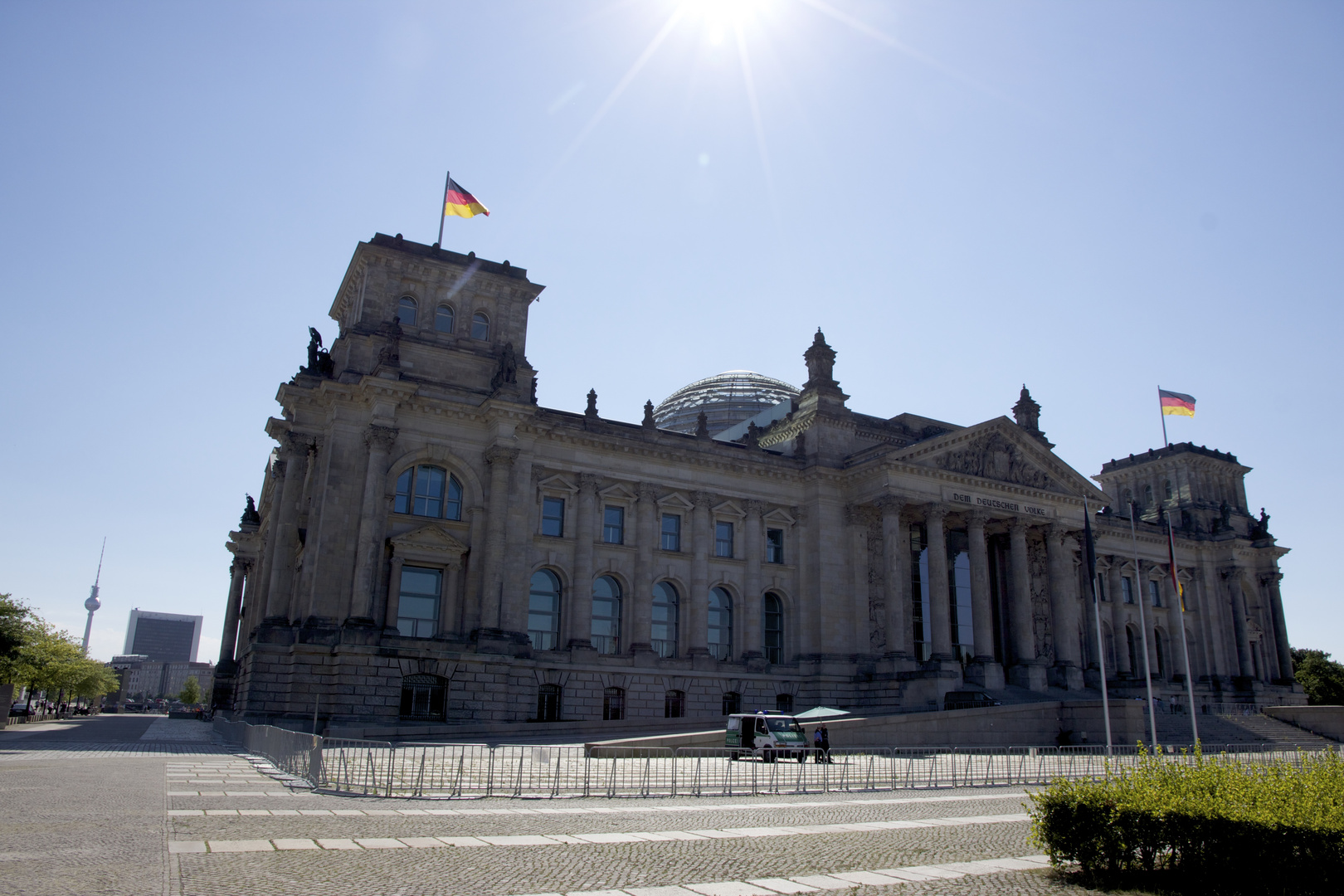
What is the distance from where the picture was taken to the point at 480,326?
5272cm

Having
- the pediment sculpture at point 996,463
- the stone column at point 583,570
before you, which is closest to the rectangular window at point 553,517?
the stone column at point 583,570

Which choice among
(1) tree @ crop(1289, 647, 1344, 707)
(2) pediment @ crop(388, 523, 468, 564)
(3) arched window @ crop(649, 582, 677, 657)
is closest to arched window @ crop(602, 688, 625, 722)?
(3) arched window @ crop(649, 582, 677, 657)

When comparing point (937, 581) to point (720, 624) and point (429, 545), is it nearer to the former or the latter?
point (720, 624)

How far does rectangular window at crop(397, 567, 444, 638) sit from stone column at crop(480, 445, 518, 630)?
1.11 metres

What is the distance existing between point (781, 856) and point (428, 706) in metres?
34.1

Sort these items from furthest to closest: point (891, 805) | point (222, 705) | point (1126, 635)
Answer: point (1126, 635)
point (222, 705)
point (891, 805)

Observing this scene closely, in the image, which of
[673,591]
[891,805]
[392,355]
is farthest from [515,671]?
[891,805]

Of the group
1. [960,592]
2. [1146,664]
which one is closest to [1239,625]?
[960,592]

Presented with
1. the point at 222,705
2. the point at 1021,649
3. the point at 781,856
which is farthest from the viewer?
the point at 222,705

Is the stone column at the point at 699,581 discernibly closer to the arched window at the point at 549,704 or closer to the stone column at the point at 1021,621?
the arched window at the point at 549,704

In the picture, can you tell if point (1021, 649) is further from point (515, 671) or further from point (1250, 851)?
point (1250, 851)

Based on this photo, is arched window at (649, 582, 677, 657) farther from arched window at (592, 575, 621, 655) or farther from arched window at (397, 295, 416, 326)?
arched window at (397, 295, 416, 326)

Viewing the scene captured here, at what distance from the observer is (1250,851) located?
1113 centimetres

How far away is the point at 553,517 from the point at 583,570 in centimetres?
342
